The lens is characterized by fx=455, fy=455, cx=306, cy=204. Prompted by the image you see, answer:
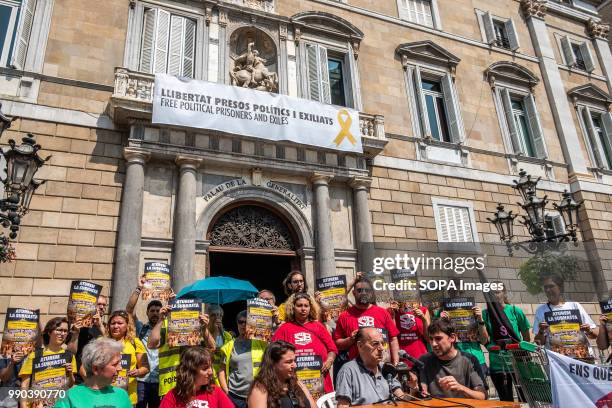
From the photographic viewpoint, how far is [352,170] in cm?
1230

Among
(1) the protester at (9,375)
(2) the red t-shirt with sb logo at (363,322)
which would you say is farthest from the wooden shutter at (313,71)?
(1) the protester at (9,375)

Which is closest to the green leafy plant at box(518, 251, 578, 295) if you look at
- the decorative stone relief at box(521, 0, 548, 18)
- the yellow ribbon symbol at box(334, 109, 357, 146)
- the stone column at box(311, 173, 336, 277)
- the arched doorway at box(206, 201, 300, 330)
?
the stone column at box(311, 173, 336, 277)

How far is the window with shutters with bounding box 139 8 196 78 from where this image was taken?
38.2 feet

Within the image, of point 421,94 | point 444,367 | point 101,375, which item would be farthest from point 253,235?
point 101,375

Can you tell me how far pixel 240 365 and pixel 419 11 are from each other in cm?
1487

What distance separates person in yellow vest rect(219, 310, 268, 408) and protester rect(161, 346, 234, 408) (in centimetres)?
135

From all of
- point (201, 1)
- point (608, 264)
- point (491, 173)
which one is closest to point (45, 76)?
point (201, 1)

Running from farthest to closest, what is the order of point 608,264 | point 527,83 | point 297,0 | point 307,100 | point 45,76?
point 527,83 → point 608,264 → point 297,0 → point 307,100 → point 45,76

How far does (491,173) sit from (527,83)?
4.84 metres

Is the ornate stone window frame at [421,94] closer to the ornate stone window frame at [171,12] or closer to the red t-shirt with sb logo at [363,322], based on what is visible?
the ornate stone window frame at [171,12]

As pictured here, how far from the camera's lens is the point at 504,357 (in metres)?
6.23

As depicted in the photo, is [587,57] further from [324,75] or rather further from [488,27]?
[324,75]

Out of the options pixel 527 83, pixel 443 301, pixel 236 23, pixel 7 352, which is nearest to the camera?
pixel 7 352

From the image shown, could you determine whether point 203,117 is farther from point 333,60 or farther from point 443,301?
point 443,301
